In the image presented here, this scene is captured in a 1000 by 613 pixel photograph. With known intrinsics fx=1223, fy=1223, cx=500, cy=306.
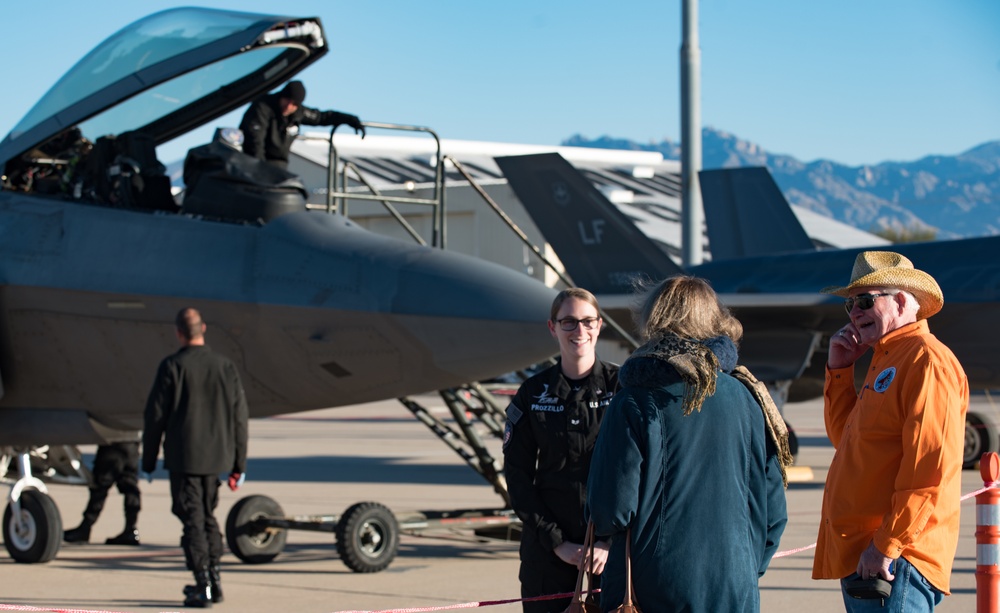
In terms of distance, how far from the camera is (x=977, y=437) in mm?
15047

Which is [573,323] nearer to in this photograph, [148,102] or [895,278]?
[895,278]

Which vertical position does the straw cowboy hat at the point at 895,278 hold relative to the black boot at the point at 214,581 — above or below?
above

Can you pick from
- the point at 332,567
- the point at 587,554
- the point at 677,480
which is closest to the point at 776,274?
the point at 332,567

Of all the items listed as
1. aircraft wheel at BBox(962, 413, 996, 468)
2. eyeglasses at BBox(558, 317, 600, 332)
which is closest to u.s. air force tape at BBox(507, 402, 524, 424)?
eyeglasses at BBox(558, 317, 600, 332)

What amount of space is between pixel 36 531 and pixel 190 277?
230 centimetres

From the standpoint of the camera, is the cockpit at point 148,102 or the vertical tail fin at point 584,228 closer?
the cockpit at point 148,102

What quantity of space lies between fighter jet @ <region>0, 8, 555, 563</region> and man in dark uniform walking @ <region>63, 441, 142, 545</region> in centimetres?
84

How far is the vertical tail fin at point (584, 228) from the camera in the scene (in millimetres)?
16828

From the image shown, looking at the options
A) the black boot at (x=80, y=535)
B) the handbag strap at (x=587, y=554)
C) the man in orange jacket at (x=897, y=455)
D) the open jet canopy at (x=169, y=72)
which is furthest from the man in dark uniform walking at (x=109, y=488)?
the man in orange jacket at (x=897, y=455)

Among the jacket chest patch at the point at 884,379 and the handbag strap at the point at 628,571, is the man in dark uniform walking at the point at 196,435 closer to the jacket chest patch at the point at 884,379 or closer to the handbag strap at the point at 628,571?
the handbag strap at the point at 628,571

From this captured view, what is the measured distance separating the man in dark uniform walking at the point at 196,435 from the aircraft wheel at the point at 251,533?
1.58m

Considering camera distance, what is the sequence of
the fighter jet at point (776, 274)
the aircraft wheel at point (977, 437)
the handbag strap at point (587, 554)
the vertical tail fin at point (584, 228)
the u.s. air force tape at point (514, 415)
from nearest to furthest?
the handbag strap at point (587, 554) → the u.s. air force tape at point (514, 415) → the aircraft wheel at point (977, 437) → the fighter jet at point (776, 274) → the vertical tail fin at point (584, 228)

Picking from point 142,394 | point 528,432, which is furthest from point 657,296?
point 142,394

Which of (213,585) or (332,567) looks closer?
(213,585)
